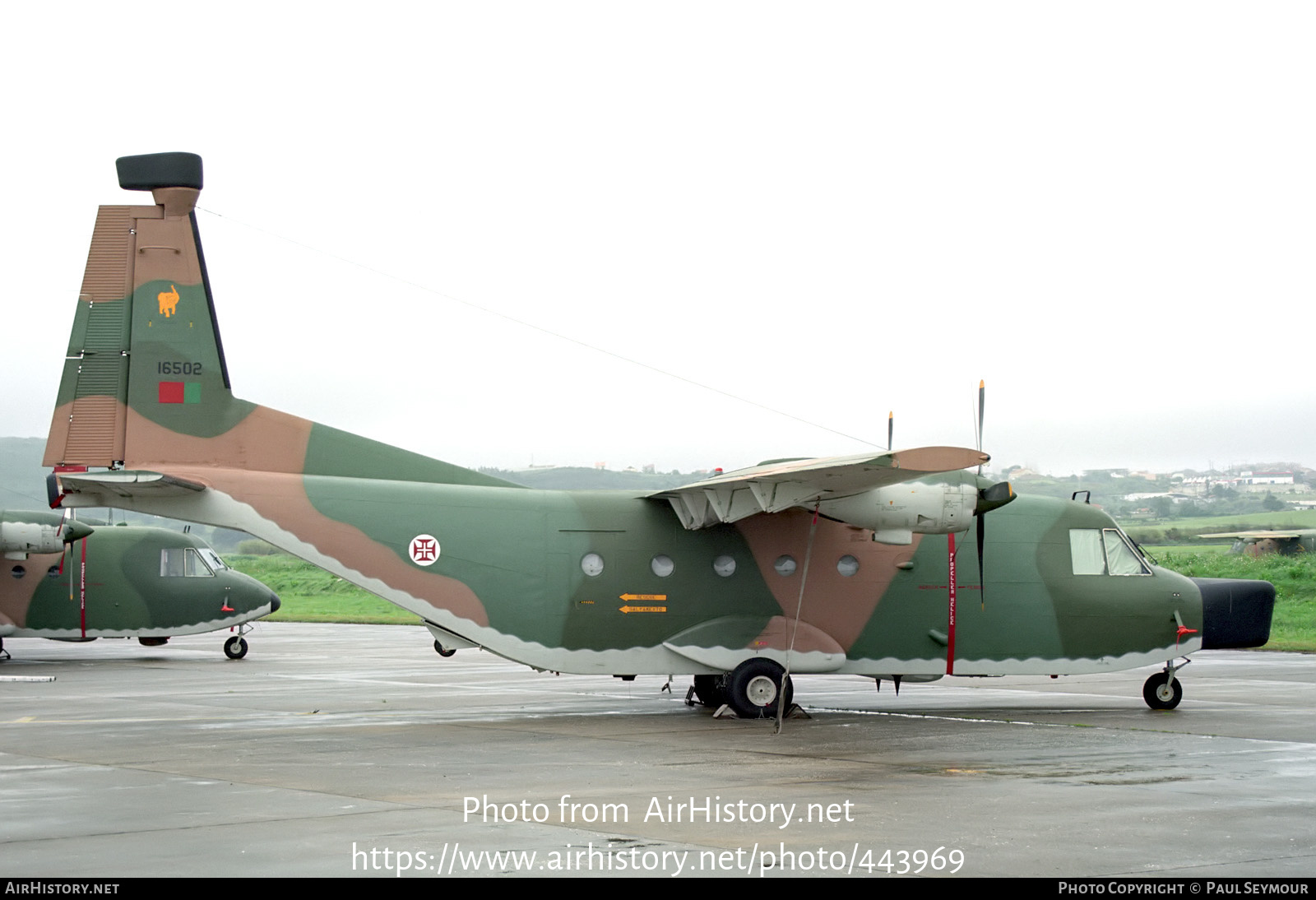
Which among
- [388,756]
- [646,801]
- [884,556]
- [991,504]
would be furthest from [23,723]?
[991,504]

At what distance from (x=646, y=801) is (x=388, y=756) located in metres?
3.81

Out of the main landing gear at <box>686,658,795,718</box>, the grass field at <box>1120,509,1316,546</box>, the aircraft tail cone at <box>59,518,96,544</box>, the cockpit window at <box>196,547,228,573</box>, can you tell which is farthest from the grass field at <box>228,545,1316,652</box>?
the main landing gear at <box>686,658,795,718</box>

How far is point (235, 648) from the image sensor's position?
29406 millimetres

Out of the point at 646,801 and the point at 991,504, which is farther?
the point at 991,504

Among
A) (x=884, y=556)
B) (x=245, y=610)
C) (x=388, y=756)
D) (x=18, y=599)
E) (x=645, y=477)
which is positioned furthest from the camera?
(x=245, y=610)

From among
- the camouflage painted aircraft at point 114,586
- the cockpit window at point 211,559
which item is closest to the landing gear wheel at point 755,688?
the camouflage painted aircraft at point 114,586

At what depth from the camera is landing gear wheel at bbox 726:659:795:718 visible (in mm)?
16391

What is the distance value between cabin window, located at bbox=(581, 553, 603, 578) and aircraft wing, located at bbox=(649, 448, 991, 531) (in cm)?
110

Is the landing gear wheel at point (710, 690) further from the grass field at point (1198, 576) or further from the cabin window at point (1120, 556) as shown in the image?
the grass field at point (1198, 576)

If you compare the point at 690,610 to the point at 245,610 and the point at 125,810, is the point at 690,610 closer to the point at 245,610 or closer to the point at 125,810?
the point at 125,810

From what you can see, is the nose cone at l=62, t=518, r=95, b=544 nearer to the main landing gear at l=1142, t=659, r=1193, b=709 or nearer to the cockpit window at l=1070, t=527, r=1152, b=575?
the cockpit window at l=1070, t=527, r=1152, b=575

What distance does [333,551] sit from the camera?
629 inches

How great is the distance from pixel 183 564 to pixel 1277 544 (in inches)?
1615

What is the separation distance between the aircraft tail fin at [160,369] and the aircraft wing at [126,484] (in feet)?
2.07
